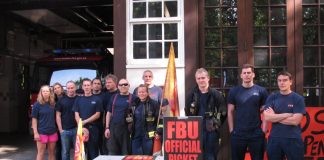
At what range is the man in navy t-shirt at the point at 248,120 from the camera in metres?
6.14

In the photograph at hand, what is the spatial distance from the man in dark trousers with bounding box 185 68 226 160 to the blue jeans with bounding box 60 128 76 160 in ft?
7.89

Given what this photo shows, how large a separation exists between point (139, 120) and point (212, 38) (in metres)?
2.42

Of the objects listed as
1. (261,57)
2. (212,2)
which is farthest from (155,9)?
(261,57)

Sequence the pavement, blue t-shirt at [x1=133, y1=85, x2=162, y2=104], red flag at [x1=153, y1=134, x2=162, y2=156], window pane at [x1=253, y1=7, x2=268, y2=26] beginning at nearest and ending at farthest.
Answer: red flag at [x1=153, y1=134, x2=162, y2=156], blue t-shirt at [x1=133, y1=85, x2=162, y2=104], window pane at [x1=253, y1=7, x2=268, y2=26], the pavement

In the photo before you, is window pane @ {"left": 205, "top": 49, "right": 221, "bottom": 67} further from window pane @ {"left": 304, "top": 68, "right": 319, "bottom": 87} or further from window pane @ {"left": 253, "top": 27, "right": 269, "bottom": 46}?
window pane @ {"left": 304, "top": 68, "right": 319, "bottom": 87}

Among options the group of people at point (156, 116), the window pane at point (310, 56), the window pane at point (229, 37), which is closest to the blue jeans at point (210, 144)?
the group of people at point (156, 116)

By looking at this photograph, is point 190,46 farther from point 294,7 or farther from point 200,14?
point 294,7

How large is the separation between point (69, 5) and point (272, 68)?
676 centimetres

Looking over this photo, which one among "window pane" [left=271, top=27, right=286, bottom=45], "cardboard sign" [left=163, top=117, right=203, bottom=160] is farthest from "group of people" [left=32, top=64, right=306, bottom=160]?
"window pane" [left=271, top=27, right=286, bottom=45]

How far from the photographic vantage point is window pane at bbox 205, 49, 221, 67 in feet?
26.6

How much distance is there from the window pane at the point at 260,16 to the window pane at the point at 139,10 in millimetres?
2133

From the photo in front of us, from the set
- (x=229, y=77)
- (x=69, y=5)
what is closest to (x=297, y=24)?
(x=229, y=77)

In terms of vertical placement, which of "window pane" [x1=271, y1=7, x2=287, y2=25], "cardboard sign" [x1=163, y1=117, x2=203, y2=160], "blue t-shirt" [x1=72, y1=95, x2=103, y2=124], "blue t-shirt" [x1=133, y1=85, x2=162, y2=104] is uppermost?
"window pane" [x1=271, y1=7, x2=287, y2=25]

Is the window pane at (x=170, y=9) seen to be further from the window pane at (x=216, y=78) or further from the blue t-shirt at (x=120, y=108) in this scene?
the blue t-shirt at (x=120, y=108)
